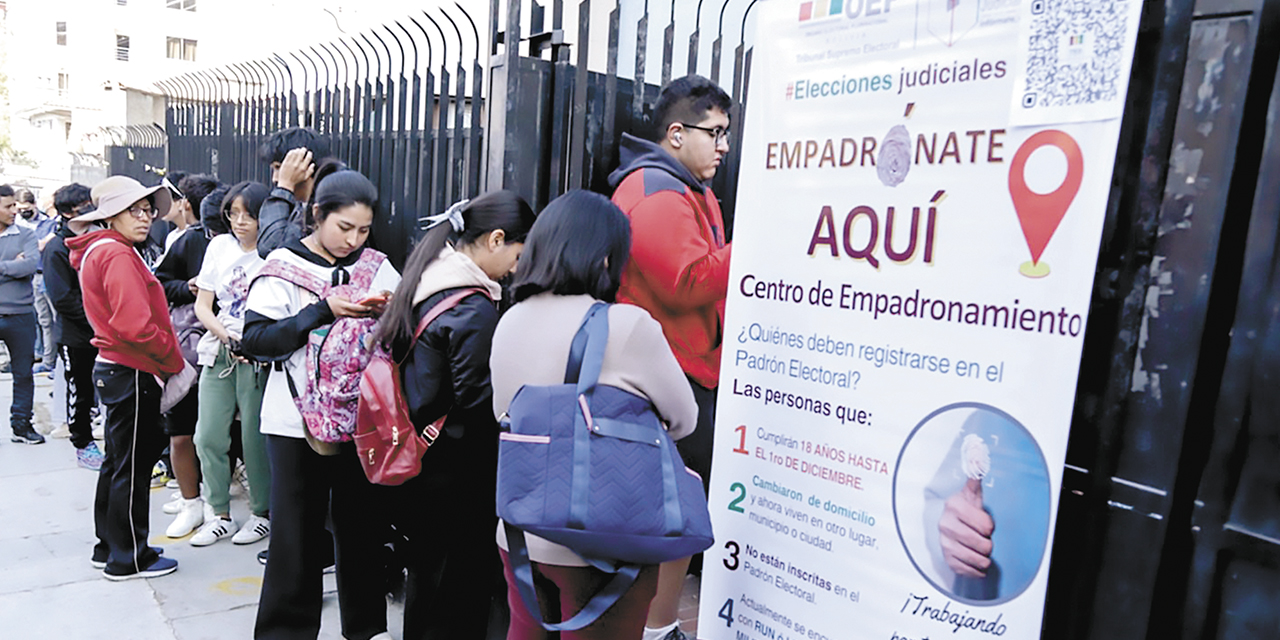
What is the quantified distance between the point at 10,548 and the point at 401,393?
10.3 feet

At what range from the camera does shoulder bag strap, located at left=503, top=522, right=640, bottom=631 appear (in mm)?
2180

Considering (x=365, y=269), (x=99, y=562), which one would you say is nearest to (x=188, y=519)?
(x=99, y=562)

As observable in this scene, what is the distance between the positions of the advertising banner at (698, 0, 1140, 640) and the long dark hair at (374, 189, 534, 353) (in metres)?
0.82

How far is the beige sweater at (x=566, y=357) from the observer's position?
2.15 meters

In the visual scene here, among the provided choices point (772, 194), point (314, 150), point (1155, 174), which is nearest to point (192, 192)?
point (314, 150)

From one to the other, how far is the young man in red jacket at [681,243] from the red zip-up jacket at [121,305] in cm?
229

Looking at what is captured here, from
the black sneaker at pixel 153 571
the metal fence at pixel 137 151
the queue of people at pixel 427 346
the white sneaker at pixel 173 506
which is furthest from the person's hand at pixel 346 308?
the metal fence at pixel 137 151

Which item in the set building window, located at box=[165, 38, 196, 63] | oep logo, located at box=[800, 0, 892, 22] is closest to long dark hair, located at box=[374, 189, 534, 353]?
oep logo, located at box=[800, 0, 892, 22]

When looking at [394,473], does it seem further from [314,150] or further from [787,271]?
[314,150]

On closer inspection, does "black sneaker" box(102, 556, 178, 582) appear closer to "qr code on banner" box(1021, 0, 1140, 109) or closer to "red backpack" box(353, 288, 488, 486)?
"red backpack" box(353, 288, 488, 486)

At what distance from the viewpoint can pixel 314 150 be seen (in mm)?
4598

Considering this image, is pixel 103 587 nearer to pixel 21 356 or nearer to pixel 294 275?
pixel 294 275

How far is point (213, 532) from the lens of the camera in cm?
466

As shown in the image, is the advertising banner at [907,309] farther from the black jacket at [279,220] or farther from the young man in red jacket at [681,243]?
the black jacket at [279,220]
